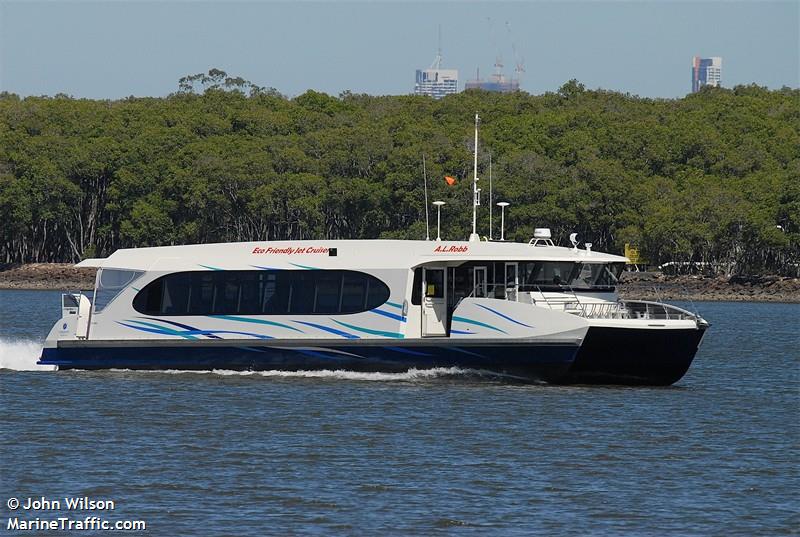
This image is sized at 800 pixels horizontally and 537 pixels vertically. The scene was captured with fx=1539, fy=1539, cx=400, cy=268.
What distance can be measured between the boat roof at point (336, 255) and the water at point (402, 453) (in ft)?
7.81

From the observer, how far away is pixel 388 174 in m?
108

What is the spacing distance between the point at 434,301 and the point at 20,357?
11.7m

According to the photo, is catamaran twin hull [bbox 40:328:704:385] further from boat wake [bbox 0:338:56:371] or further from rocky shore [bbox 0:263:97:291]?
rocky shore [bbox 0:263:97:291]

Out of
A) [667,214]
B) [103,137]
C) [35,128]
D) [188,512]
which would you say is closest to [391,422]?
[188,512]

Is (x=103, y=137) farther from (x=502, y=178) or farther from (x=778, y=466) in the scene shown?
(x=778, y=466)

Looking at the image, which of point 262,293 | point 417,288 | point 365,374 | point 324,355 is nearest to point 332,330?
point 324,355

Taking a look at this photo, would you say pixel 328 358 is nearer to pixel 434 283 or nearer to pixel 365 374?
pixel 365 374

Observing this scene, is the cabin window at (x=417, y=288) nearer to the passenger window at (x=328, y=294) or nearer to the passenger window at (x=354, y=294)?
the passenger window at (x=354, y=294)

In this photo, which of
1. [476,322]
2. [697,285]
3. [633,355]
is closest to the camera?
[633,355]

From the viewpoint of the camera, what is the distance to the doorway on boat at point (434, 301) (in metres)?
32.7

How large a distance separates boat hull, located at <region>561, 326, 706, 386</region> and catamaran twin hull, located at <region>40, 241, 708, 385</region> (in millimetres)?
35

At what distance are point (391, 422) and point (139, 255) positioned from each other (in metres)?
9.17

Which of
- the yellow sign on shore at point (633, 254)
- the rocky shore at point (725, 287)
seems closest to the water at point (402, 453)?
the yellow sign on shore at point (633, 254)

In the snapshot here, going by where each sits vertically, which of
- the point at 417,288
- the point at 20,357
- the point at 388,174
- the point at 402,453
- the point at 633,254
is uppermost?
the point at 388,174
